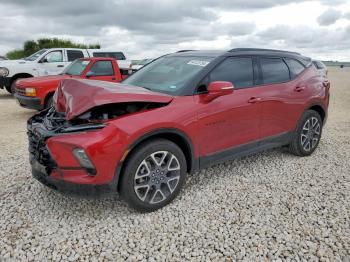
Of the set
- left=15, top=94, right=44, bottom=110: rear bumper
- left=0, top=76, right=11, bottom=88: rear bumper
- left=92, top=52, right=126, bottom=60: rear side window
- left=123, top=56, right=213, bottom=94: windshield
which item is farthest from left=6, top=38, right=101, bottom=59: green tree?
left=123, top=56, right=213, bottom=94: windshield

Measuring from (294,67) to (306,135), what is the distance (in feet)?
3.50

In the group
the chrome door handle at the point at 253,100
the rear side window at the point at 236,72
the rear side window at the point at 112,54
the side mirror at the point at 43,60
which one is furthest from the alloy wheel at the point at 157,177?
the side mirror at the point at 43,60

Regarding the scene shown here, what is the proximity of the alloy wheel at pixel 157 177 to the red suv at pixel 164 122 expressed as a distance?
0.03 feet

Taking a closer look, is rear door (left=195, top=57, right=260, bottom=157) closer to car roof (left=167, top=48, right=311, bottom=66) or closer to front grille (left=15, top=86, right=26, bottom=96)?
car roof (left=167, top=48, right=311, bottom=66)

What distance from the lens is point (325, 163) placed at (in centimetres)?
475

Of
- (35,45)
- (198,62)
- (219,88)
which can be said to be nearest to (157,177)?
(219,88)

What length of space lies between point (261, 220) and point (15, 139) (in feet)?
16.3

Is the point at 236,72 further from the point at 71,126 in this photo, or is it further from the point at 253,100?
the point at 71,126

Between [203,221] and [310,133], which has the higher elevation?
[310,133]

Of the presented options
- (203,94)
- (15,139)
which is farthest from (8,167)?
(203,94)

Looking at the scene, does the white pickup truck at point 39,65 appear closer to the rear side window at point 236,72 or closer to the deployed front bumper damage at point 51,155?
the rear side window at point 236,72

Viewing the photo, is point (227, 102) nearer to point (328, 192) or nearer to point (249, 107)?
point (249, 107)

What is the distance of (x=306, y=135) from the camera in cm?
496

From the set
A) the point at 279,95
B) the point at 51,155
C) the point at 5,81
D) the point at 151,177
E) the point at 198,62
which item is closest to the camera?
the point at 51,155
